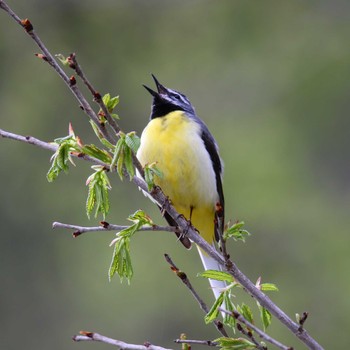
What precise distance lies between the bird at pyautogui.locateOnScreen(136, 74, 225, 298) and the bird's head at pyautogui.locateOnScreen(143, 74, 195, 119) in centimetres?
5

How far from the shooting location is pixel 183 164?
4949mm

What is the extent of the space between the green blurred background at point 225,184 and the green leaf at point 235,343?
10387mm

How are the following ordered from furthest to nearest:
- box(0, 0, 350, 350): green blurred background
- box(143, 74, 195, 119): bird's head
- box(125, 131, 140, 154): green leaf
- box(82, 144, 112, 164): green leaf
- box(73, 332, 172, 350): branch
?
box(0, 0, 350, 350): green blurred background, box(143, 74, 195, 119): bird's head, box(82, 144, 112, 164): green leaf, box(125, 131, 140, 154): green leaf, box(73, 332, 172, 350): branch

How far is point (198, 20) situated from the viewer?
21234mm

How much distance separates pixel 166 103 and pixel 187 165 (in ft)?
2.71

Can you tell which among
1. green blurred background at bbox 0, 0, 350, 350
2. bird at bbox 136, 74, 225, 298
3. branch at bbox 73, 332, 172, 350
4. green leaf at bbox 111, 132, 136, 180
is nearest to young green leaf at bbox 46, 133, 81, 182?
green leaf at bbox 111, 132, 136, 180

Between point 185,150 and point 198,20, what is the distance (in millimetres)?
16610

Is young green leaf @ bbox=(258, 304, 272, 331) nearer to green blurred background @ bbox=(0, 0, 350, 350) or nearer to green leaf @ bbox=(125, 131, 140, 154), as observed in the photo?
green leaf @ bbox=(125, 131, 140, 154)

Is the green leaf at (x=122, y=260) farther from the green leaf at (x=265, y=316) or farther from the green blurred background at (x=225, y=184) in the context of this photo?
the green blurred background at (x=225, y=184)

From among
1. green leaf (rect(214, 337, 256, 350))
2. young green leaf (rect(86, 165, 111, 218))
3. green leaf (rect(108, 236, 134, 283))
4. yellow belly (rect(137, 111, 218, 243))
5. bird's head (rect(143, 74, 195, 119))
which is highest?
bird's head (rect(143, 74, 195, 119))

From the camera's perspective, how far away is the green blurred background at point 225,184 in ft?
48.2

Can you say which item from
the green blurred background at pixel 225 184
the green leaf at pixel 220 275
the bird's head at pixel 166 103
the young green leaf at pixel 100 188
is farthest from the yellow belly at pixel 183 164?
the green blurred background at pixel 225 184

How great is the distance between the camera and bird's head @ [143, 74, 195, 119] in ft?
18.4

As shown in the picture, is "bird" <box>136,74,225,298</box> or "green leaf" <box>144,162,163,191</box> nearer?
"green leaf" <box>144,162,163,191</box>
